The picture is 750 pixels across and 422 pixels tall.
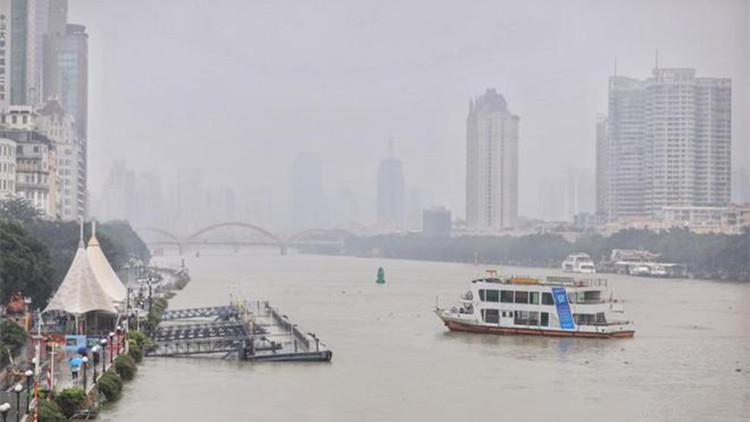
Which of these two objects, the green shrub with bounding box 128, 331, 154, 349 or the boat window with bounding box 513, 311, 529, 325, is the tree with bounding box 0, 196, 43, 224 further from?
the boat window with bounding box 513, 311, 529, 325

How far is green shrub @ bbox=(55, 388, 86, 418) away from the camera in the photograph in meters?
7.03

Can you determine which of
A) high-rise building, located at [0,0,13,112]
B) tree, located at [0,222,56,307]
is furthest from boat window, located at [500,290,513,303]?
high-rise building, located at [0,0,13,112]

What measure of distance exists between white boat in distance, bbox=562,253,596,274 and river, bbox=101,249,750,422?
17.2m

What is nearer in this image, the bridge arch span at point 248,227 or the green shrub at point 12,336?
the green shrub at point 12,336

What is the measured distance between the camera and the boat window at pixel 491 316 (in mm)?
13039

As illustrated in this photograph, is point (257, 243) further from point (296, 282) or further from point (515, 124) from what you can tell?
point (296, 282)

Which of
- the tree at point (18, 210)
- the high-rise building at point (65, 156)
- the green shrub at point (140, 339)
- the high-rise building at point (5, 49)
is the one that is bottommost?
the green shrub at point (140, 339)

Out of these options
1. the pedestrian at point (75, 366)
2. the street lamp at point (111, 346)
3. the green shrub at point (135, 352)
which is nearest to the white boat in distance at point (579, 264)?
the green shrub at point (135, 352)

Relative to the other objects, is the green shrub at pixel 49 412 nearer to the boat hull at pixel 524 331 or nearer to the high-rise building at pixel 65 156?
the boat hull at pixel 524 331

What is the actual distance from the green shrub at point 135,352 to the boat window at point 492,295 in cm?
427

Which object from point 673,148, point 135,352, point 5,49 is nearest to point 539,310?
point 135,352

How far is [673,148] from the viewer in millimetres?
50156

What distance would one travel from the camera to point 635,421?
7918mm

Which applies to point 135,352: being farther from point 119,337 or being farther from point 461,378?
point 461,378
